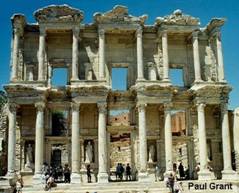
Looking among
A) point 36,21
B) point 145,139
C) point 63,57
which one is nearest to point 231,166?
point 145,139

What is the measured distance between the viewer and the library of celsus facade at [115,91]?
26.0m

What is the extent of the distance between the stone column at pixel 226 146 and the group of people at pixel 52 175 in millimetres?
9095

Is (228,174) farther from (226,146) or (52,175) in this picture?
(52,175)

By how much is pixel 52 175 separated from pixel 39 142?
2069 mm

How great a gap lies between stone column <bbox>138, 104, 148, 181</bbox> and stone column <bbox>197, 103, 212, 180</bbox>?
3252 millimetres

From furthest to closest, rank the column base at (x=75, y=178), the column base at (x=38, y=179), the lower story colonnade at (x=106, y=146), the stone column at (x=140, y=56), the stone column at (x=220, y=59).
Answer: the stone column at (x=220, y=59) < the stone column at (x=140, y=56) < the lower story colonnade at (x=106, y=146) < the column base at (x=75, y=178) < the column base at (x=38, y=179)

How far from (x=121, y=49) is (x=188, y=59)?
4.38 m

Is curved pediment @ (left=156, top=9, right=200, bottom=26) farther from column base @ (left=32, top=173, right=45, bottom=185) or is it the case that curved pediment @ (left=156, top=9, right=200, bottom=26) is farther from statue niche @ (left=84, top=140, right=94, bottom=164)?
column base @ (left=32, top=173, right=45, bottom=185)

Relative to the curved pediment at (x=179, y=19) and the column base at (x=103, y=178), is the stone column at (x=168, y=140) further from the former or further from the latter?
the curved pediment at (x=179, y=19)

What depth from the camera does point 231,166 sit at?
26.9m

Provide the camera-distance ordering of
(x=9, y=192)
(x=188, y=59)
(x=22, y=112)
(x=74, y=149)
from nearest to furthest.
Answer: (x=9, y=192)
(x=74, y=149)
(x=22, y=112)
(x=188, y=59)

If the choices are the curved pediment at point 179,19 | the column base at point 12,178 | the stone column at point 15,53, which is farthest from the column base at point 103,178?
the curved pediment at point 179,19

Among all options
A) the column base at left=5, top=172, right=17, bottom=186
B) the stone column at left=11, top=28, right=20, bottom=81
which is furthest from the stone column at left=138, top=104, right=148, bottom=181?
the stone column at left=11, top=28, right=20, bottom=81

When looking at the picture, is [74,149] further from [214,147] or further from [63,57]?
[214,147]
